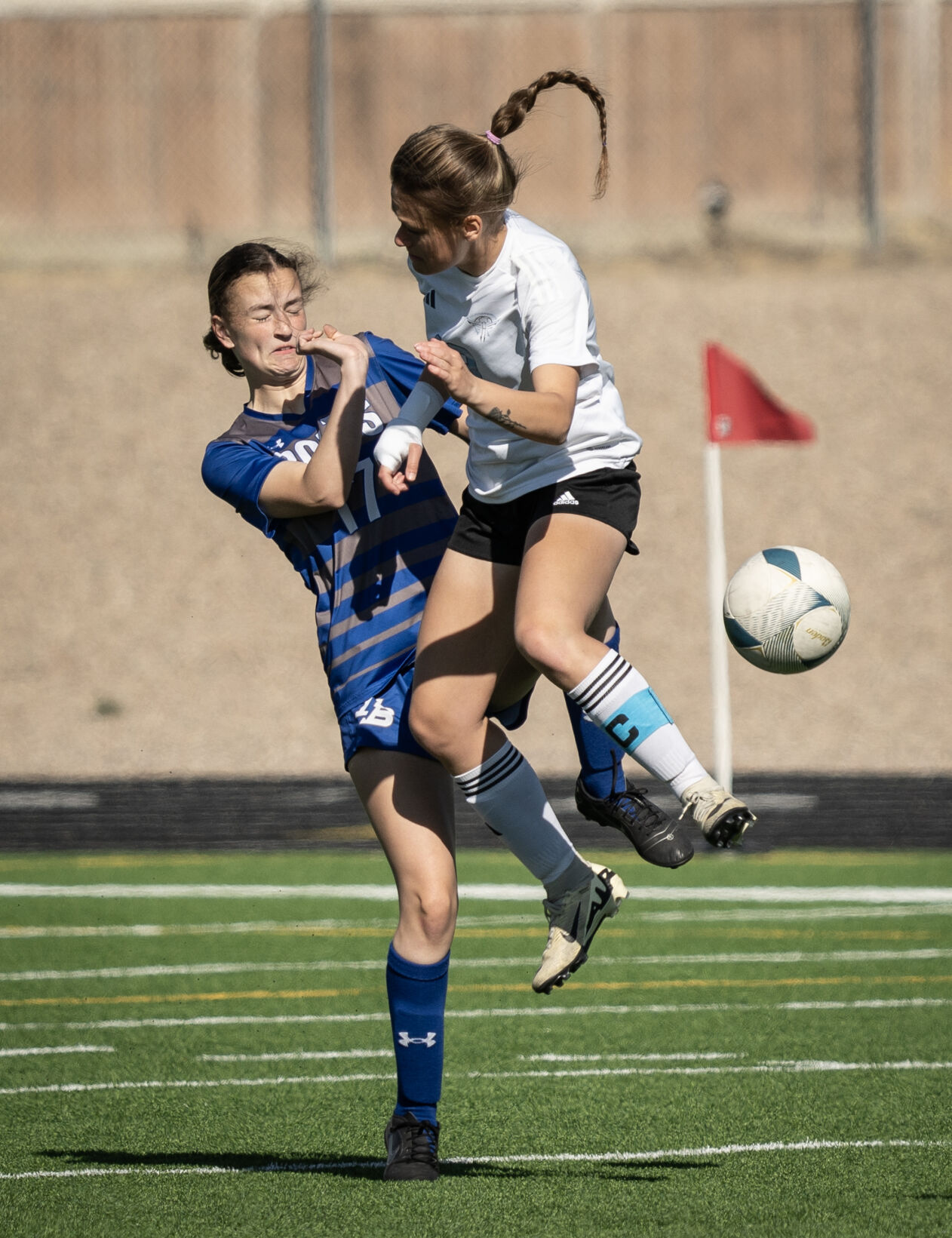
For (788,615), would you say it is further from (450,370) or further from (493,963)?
(493,963)

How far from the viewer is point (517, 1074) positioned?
19.2 ft

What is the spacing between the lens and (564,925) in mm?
4402

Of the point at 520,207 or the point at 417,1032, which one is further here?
the point at 520,207

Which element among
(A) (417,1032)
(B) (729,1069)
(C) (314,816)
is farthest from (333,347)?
(C) (314,816)

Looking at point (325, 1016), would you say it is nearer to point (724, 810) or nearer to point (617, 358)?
point (724, 810)

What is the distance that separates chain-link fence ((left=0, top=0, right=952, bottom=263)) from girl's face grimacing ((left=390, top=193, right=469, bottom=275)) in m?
16.0

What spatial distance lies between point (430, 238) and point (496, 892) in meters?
6.23

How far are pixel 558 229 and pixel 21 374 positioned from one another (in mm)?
6033

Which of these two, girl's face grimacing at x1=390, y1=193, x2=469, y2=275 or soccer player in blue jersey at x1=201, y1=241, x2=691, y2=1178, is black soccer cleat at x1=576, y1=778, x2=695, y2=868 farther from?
girl's face grimacing at x1=390, y1=193, x2=469, y2=275

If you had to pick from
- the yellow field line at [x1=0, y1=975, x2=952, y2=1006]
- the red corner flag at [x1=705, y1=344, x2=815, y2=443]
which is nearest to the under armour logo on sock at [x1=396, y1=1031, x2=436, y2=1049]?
the yellow field line at [x1=0, y1=975, x2=952, y2=1006]

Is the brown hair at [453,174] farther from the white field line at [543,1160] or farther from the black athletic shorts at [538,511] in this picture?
the white field line at [543,1160]

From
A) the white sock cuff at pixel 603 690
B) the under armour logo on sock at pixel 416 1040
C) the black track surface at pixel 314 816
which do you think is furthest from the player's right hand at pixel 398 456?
the black track surface at pixel 314 816

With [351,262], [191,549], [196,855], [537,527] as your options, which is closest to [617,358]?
[351,262]

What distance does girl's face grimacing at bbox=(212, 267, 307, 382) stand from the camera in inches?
177
